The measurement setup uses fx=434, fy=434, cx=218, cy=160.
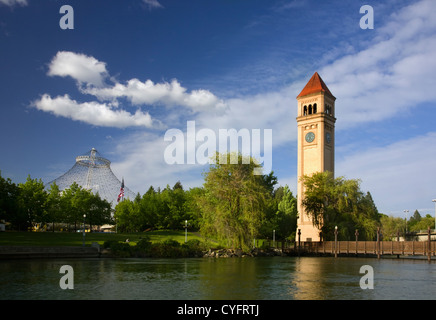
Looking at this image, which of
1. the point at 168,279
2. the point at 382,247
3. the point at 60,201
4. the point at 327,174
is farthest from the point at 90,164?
the point at 168,279

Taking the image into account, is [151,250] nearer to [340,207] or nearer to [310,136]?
[340,207]

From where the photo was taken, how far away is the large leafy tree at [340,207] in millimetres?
73812

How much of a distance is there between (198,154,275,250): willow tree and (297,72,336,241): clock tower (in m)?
29.2

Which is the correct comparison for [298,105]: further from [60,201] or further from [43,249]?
[43,249]

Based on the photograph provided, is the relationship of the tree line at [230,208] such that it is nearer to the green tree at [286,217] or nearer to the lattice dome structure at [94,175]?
the green tree at [286,217]

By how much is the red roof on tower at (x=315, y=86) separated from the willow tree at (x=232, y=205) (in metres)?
→ 39.7

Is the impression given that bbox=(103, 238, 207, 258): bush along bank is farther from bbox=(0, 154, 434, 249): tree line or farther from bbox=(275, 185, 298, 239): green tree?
bbox=(275, 185, 298, 239): green tree

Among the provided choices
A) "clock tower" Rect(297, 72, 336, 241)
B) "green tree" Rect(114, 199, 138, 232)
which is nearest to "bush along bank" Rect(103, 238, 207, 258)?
"clock tower" Rect(297, 72, 336, 241)

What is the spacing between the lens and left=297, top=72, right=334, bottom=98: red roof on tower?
318ft

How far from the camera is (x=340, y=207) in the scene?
74000mm

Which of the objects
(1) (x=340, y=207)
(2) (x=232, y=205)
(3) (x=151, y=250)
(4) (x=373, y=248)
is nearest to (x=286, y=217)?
(1) (x=340, y=207)

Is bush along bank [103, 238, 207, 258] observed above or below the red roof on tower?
below

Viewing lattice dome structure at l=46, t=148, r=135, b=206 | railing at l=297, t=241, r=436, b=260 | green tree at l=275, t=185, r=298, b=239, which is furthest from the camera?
lattice dome structure at l=46, t=148, r=135, b=206
